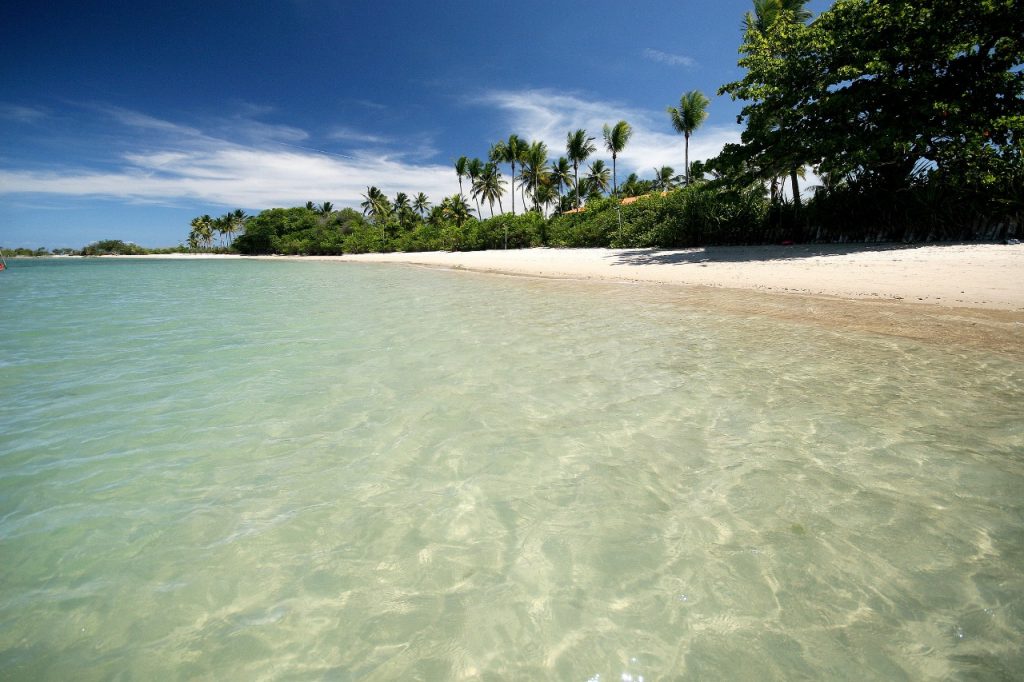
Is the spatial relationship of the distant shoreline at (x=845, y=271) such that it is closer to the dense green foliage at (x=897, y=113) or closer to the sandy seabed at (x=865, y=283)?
the sandy seabed at (x=865, y=283)

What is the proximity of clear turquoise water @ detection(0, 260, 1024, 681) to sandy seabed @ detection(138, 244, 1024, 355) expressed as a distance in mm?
2417

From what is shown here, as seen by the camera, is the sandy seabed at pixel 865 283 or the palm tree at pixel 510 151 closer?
the sandy seabed at pixel 865 283

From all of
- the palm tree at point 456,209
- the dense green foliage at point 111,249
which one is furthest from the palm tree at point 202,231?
the palm tree at point 456,209

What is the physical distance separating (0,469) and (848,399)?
6879 mm

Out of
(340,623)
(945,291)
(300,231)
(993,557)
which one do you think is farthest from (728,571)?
(300,231)

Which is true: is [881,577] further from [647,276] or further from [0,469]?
[647,276]

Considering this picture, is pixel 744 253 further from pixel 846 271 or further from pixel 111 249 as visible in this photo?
pixel 111 249

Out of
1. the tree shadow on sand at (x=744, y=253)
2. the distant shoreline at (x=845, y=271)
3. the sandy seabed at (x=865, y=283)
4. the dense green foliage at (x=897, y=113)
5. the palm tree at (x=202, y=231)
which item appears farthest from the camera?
the palm tree at (x=202, y=231)

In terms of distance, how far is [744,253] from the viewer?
16.6 metres

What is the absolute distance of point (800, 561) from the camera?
1991 mm

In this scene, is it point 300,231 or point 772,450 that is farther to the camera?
point 300,231

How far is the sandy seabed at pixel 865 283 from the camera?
687 cm

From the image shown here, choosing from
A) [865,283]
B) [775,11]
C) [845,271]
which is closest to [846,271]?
[845,271]

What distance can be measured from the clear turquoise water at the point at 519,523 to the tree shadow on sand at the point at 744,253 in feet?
37.4
